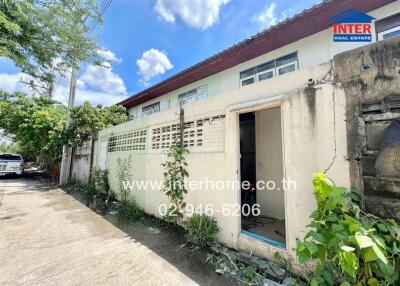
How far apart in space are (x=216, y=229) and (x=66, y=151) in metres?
11.7

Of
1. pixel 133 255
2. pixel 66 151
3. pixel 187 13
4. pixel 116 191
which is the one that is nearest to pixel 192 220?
pixel 133 255

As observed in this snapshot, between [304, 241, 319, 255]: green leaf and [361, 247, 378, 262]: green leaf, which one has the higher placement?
[361, 247, 378, 262]: green leaf

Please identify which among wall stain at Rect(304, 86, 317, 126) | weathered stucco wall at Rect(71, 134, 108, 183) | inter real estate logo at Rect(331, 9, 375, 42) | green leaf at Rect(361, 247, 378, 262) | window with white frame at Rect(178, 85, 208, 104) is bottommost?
green leaf at Rect(361, 247, 378, 262)

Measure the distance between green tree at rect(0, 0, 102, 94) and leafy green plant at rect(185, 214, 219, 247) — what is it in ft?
19.9

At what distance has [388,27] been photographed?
15.2 ft

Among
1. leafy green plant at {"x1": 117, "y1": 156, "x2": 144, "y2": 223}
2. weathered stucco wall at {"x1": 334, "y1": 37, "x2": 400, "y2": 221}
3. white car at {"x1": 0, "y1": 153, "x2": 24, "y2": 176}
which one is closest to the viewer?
weathered stucco wall at {"x1": 334, "y1": 37, "x2": 400, "y2": 221}

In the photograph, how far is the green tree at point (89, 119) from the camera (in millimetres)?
10570

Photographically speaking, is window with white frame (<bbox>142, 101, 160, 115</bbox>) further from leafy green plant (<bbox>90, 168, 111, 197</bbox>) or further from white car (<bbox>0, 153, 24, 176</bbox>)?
white car (<bbox>0, 153, 24, 176</bbox>)

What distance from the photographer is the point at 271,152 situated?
19.0 feet

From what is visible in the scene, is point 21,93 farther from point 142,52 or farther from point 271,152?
point 271,152

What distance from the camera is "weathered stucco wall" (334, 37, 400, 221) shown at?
2.31 metres

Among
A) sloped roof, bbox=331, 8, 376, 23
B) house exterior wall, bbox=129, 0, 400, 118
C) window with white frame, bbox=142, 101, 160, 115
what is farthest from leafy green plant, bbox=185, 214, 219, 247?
window with white frame, bbox=142, 101, 160, 115

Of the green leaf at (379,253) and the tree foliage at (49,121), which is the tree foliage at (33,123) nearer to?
the tree foliage at (49,121)

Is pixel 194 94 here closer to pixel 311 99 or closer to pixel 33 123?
pixel 311 99
